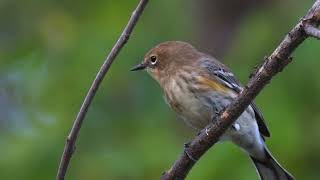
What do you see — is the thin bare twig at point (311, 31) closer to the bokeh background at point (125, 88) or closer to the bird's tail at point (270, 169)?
the bird's tail at point (270, 169)

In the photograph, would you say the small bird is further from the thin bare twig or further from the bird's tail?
the thin bare twig

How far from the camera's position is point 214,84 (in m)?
5.18

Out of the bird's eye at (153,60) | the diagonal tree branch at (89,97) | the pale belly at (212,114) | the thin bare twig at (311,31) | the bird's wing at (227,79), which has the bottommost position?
the bird's eye at (153,60)

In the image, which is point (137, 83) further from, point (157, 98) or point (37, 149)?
point (37, 149)

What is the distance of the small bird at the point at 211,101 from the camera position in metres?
5.01

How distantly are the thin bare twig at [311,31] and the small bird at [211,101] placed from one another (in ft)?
5.32

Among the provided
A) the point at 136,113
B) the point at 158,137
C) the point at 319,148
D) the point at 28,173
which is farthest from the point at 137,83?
the point at 319,148

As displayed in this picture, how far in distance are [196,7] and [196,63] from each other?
3102 mm

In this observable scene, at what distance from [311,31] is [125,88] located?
3.83 m

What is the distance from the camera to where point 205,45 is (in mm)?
8078

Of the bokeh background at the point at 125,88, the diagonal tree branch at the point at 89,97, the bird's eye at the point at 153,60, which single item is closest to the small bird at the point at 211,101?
the bird's eye at the point at 153,60

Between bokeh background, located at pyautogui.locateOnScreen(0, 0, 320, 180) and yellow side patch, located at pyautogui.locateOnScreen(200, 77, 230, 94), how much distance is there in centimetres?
60

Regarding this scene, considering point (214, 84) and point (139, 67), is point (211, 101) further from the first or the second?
point (139, 67)

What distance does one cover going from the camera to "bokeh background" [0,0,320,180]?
582 centimetres
